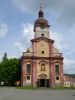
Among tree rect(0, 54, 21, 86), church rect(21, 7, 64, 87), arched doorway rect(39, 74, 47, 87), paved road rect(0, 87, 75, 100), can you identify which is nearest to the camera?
paved road rect(0, 87, 75, 100)

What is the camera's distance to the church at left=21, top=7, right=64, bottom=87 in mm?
72375

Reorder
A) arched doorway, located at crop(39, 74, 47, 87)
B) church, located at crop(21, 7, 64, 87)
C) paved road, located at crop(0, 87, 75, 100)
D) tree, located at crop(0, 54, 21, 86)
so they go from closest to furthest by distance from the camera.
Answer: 1. paved road, located at crop(0, 87, 75, 100)
2. church, located at crop(21, 7, 64, 87)
3. arched doorway, located at crop(39, 74, 47, 87)
4. tree, located at crop(0, 54, 21, 86)

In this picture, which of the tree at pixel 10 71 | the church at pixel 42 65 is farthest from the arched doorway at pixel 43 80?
the tree at pixel 10 71

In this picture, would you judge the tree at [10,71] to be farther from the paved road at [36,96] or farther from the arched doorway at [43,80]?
the paved road at [36,96]

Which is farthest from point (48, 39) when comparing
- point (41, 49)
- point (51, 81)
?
point (51, 81)

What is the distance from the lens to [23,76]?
7225 centimetres

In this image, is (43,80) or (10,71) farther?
(10,71)

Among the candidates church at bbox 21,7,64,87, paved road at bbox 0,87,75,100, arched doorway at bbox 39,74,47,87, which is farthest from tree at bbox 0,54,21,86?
paved road at bbox 0,87,75,100

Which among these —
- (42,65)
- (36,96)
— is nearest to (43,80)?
(42,65)

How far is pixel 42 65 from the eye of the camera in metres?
73.9

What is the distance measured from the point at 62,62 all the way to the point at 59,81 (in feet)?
16.8

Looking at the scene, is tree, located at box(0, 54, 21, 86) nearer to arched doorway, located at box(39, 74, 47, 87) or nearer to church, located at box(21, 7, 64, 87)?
church, located at box(21, 7, 64, 87)

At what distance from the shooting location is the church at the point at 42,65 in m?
72.4

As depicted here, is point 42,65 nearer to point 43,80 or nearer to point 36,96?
point 43,80
